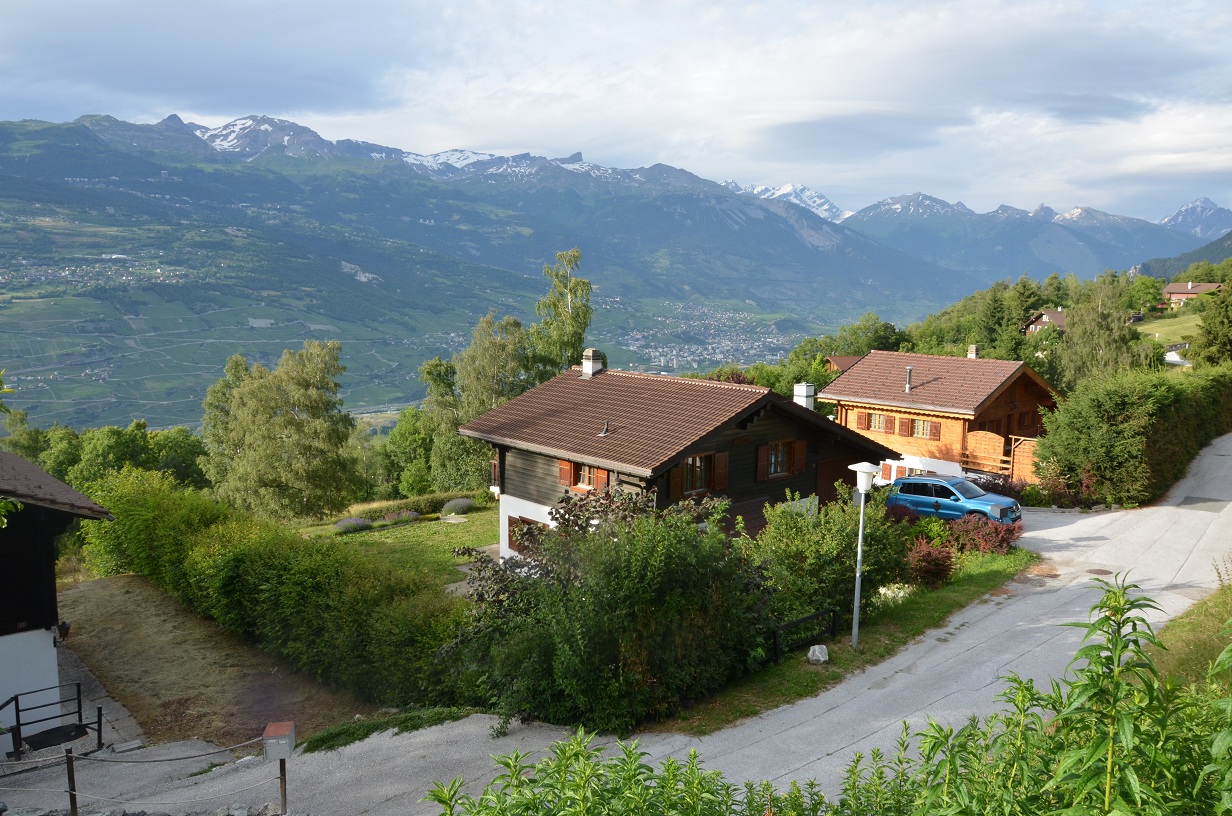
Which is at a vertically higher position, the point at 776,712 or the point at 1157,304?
the point at 1157,304

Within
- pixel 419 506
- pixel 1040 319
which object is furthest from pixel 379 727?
pixel 1040 319

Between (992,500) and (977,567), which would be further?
(992,500)

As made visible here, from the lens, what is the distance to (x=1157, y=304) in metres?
108

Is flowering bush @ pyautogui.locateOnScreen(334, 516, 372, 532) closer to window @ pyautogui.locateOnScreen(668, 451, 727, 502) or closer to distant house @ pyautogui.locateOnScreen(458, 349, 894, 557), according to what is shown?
distant house @ pyautogui.locateOnScreen(458, 349, 894, 557)

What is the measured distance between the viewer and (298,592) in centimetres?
1802

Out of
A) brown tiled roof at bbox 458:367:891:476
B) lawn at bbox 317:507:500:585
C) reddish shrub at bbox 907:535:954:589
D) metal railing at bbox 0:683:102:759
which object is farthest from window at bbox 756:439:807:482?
metal railing at bbox 0:683:102:759

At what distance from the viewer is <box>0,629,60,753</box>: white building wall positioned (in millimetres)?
15820

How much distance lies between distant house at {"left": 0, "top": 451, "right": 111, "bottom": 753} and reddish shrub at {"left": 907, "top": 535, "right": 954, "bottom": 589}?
1817cm

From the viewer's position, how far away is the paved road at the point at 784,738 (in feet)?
37.3

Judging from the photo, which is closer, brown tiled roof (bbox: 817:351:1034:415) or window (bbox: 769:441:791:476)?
window (bbox: 769:441:791:476)

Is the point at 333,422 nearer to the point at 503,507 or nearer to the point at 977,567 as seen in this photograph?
the point at 503,507

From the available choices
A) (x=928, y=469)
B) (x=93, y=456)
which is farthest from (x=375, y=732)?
(x=93, y=456)

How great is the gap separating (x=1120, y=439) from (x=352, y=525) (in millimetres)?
31659

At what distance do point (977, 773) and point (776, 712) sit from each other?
28.5ft
